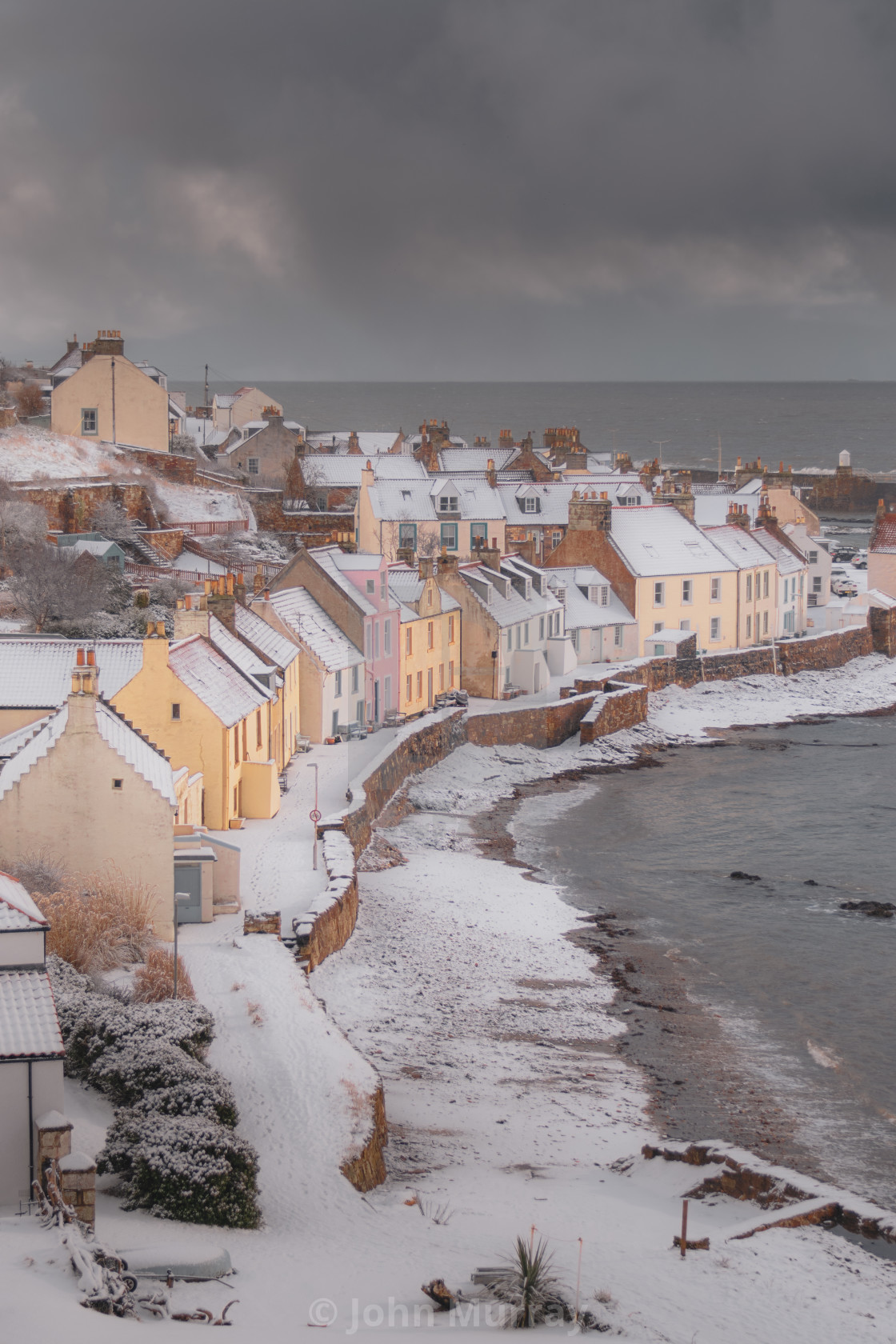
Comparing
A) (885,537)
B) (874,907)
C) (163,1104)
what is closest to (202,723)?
(163,1104)

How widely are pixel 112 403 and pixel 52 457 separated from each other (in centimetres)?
714

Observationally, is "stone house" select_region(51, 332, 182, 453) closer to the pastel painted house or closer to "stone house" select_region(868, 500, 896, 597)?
"stone house" select_region(868, 500, 896, 597)

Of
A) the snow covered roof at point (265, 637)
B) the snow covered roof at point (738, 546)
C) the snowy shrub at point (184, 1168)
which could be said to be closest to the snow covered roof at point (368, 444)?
the snow covered roof at point (738, 546)

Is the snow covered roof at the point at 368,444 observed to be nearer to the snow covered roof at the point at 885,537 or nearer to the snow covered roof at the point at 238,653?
the snow covered roof at the point at 885,537

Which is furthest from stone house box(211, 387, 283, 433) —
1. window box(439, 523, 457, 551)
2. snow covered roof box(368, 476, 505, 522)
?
window box(439, 523, 457, 551)

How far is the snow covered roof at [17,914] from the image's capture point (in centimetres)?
1864

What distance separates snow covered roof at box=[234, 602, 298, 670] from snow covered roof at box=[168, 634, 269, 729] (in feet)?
14.2

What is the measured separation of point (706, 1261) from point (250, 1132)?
607cm

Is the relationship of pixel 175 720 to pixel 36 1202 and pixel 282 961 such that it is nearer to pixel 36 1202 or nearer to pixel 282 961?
pixel 282 961

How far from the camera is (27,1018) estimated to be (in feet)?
57.0

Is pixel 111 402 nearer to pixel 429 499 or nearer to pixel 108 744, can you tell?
pixel 429 499

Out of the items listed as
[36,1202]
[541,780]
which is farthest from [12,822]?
[541,780]

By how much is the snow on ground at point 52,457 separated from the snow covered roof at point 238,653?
20.1 m

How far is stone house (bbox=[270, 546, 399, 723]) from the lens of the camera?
4781 cm
